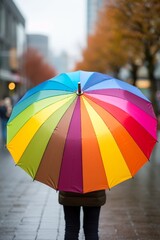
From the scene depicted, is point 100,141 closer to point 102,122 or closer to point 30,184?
point 102,122

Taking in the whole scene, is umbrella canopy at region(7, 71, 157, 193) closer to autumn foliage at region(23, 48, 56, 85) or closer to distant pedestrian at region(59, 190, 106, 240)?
distant pedestrian at region(59, 190, 106, 240)

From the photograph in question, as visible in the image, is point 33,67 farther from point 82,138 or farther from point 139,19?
A: point 82,138

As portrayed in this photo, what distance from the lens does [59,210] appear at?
8625 mm

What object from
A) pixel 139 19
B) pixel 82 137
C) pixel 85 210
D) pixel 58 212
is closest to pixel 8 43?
pixel 139 19

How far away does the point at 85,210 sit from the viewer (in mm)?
4812

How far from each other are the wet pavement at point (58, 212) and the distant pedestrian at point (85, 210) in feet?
6.55

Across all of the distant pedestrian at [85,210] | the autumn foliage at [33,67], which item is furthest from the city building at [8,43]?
the distant pedestrian at [85,210]

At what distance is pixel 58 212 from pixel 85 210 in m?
3.72

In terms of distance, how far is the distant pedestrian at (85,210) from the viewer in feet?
15.3

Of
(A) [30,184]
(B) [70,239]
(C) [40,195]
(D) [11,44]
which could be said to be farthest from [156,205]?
(D) [11,44]

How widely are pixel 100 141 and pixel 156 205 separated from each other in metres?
5.10

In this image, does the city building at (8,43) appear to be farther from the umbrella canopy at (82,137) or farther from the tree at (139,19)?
the umbrella canopy at (82,137)

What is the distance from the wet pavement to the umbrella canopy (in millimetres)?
2515

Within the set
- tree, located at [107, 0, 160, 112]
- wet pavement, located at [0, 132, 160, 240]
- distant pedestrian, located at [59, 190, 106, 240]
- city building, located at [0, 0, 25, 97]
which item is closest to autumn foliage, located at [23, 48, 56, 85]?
city building, located at [0, 0, 25, 97]
